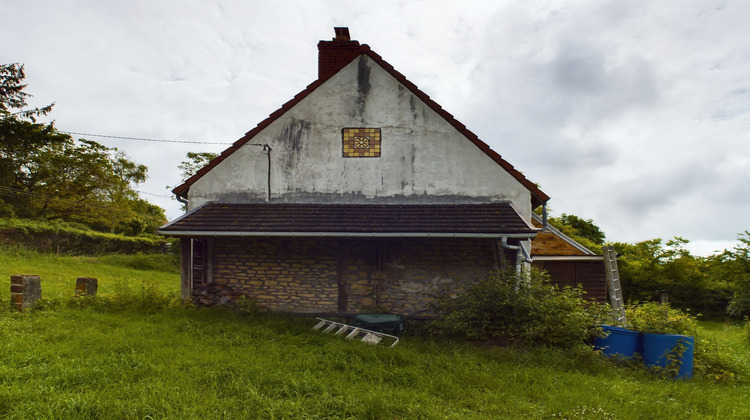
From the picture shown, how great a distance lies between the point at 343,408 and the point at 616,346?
495 centimetres

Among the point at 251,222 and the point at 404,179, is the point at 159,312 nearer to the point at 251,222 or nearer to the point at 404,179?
the point at 251,222

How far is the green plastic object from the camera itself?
7602mm

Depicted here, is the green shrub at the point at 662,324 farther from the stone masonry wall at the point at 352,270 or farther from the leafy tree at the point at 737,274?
the leafy tree at the point at 737,274

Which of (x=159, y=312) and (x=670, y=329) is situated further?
(x=159, y=312)

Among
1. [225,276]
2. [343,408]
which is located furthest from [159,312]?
[343,408]

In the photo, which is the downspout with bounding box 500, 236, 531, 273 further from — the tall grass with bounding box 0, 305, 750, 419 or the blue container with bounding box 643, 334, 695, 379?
the blue container with bounding box 643, 334, 695, 379

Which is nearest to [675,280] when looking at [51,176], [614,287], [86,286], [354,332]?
[614,287]

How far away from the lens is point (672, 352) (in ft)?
20.3

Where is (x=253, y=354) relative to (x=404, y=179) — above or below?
below

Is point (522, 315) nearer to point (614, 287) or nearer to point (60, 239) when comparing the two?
point (614, 287)

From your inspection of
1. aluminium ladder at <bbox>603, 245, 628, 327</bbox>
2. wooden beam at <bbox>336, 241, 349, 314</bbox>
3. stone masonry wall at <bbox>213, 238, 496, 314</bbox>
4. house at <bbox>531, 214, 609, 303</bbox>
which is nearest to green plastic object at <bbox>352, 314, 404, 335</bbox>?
stone masonry wall at <bbox>213, 238, 496, 314</bbox>

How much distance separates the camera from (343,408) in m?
4.26

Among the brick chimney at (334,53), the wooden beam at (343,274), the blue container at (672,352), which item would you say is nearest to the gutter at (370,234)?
the wooden beam at (343,274)

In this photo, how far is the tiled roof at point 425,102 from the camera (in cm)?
923
